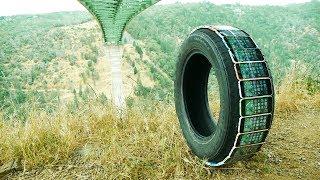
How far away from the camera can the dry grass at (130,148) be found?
354 centimetres

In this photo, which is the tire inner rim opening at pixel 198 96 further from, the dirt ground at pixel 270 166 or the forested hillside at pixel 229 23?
the forested hillside at pixel 229 23

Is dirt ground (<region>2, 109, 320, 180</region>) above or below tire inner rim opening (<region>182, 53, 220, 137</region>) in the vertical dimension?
below

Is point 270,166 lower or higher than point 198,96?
lower

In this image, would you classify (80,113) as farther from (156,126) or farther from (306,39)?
(306,39)

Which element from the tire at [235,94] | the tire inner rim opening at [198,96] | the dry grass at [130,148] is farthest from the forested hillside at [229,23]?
the tire at [235,94]

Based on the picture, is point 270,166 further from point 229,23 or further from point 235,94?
point 229,23

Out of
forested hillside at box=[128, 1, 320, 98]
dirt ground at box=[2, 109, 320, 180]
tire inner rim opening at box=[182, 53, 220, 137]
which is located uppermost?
tire inner rim opening at box=[182, 53, 220, 137]

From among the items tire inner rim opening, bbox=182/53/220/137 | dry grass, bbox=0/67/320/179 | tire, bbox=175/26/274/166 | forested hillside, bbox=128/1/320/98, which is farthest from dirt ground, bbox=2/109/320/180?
forested hillside, bbox=128/1/320/98

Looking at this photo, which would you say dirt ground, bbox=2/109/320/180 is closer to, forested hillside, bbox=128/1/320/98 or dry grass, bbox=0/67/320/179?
dry grass, bbox=0/67/320/179

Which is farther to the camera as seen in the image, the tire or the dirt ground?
the dirt ground

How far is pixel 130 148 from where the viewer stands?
411 cm

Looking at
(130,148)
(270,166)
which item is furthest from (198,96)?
(270,166)

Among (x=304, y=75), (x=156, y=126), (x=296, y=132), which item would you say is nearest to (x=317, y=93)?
(x=304, y=75)

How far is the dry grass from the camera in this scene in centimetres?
354
